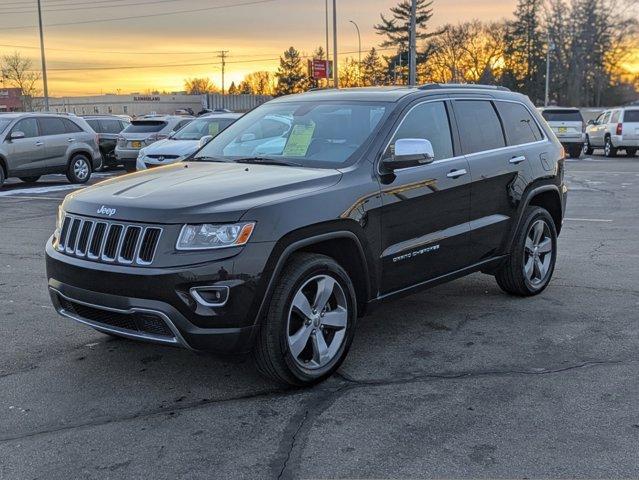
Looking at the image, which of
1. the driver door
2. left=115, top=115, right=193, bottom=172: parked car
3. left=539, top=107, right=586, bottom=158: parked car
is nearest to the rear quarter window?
left=539, top=107, right=586, bottom=158: parked car

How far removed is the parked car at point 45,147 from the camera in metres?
15.8

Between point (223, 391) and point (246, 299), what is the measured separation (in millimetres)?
760

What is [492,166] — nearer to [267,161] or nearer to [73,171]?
[267,161]

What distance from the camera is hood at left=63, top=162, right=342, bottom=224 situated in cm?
374

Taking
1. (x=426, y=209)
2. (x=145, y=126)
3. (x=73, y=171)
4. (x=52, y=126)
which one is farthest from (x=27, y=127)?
(x=426, y=209)

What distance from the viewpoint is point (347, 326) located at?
4.36 metres

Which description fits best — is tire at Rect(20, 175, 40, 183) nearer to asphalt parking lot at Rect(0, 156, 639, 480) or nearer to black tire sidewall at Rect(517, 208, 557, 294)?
asphalt parking lot at Rect(0, 156, 639, 480)

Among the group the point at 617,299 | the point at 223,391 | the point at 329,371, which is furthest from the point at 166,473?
the point at 617,299

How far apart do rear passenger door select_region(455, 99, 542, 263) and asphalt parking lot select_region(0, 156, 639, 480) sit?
2.32 ft

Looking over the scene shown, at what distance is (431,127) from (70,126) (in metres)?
14.1

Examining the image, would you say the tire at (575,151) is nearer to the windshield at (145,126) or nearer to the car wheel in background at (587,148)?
the car wheel in background at (587,148)

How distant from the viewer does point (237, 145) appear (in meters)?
5.36

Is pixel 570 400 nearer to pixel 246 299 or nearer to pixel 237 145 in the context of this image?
pixel 246 299

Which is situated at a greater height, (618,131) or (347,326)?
(618,131)
